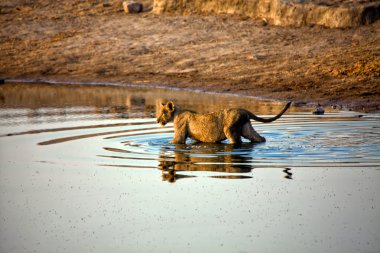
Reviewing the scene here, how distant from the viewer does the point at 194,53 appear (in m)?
26.5

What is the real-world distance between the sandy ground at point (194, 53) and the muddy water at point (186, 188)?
452cm

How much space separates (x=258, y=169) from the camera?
11.7 meters

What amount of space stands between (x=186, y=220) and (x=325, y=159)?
411 cm

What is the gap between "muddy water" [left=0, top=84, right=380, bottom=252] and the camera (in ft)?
27.2

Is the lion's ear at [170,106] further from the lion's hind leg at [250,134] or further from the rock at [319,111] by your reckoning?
the rock at [319,111]

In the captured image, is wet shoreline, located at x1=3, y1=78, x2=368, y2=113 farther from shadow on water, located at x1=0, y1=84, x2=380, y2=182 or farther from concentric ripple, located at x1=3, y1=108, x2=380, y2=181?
concentric ripple, located at x1=3, y1=108, x2=380, y2=181

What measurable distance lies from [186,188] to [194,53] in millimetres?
16221

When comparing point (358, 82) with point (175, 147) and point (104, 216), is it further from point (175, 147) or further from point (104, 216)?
point (104, 216)

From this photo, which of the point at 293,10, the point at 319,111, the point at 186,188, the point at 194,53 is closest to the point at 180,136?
the point at 186,188

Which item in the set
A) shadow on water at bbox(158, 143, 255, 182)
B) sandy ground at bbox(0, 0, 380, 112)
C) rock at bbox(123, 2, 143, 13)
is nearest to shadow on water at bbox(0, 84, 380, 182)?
shadow on water at bbox(158, 143, 255, 182)

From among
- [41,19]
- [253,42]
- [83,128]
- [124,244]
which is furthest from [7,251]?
[41,19]

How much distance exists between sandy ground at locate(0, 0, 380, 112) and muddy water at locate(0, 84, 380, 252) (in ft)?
14.8

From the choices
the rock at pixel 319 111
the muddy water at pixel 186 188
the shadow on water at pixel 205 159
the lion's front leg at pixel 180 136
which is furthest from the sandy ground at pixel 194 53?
the shadow on water at pixel 205 159

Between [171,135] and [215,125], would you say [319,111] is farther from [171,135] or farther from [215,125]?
[215,125]
